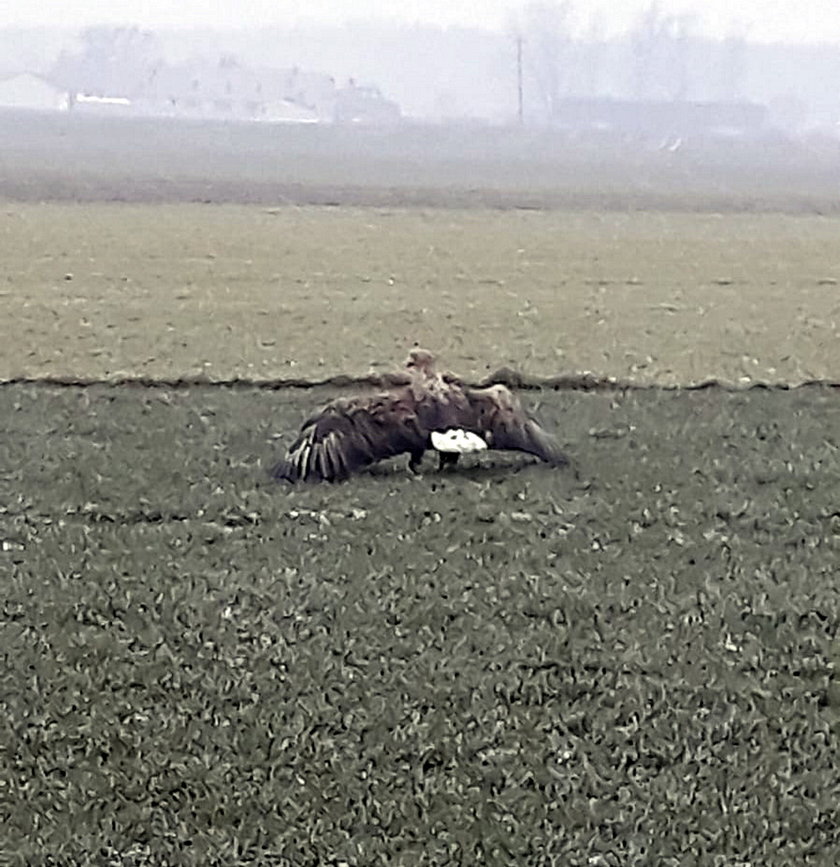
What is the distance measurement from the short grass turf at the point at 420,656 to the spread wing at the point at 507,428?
7 centimetres

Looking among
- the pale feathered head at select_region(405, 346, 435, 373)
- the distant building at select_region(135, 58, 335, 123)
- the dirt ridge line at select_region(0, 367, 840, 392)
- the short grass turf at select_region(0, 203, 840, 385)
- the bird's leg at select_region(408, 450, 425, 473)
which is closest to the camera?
the bird's leg at select_region(408, 450, 425, 473)

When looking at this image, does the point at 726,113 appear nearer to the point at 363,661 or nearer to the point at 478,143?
the point at 478,143

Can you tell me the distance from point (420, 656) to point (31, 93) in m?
62.4

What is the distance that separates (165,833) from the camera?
→ 8.52 ft

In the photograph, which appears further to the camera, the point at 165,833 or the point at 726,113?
the point at 726,113

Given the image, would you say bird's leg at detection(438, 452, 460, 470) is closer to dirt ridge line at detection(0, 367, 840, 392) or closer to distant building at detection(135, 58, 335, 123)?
dirt ridge line at detection(0, 367, 840, 392)

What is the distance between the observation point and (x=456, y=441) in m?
4.92

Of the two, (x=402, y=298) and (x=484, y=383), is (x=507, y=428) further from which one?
(x=402, y=298)

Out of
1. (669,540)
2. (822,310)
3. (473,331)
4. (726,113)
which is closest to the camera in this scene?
(669,540)

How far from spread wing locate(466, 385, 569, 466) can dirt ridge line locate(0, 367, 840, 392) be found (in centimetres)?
133

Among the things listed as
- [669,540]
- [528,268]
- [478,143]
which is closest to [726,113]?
[478,143]

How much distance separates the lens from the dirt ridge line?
6.52 m

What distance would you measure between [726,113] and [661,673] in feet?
170

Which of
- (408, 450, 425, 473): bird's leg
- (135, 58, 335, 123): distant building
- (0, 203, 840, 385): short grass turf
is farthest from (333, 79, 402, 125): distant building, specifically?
(408, 450, 425, 473): bird's leg
